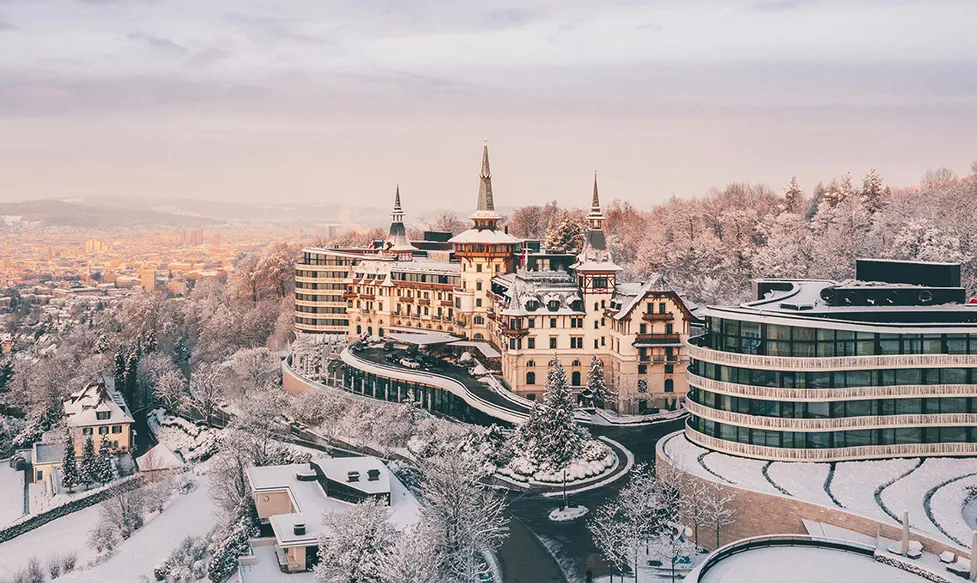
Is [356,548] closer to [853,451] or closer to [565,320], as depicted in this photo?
[853,451]

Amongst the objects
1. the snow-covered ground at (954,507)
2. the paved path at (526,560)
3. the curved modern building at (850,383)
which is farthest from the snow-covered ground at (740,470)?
the paved path at (526,560)

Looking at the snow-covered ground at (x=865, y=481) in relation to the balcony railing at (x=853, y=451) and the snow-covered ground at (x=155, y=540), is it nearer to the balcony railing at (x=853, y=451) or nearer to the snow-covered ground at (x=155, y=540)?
the balcony railing at (x=853, y=451)

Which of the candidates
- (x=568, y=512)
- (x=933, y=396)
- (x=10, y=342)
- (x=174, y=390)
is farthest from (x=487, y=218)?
(x=10, y=342)

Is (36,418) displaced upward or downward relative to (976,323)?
downward

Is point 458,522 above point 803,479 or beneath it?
beneath

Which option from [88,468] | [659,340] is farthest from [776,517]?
[88,468]

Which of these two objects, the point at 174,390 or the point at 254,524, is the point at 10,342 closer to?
the point at 174,390

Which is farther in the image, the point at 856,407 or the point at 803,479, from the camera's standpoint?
the point at 856,407
